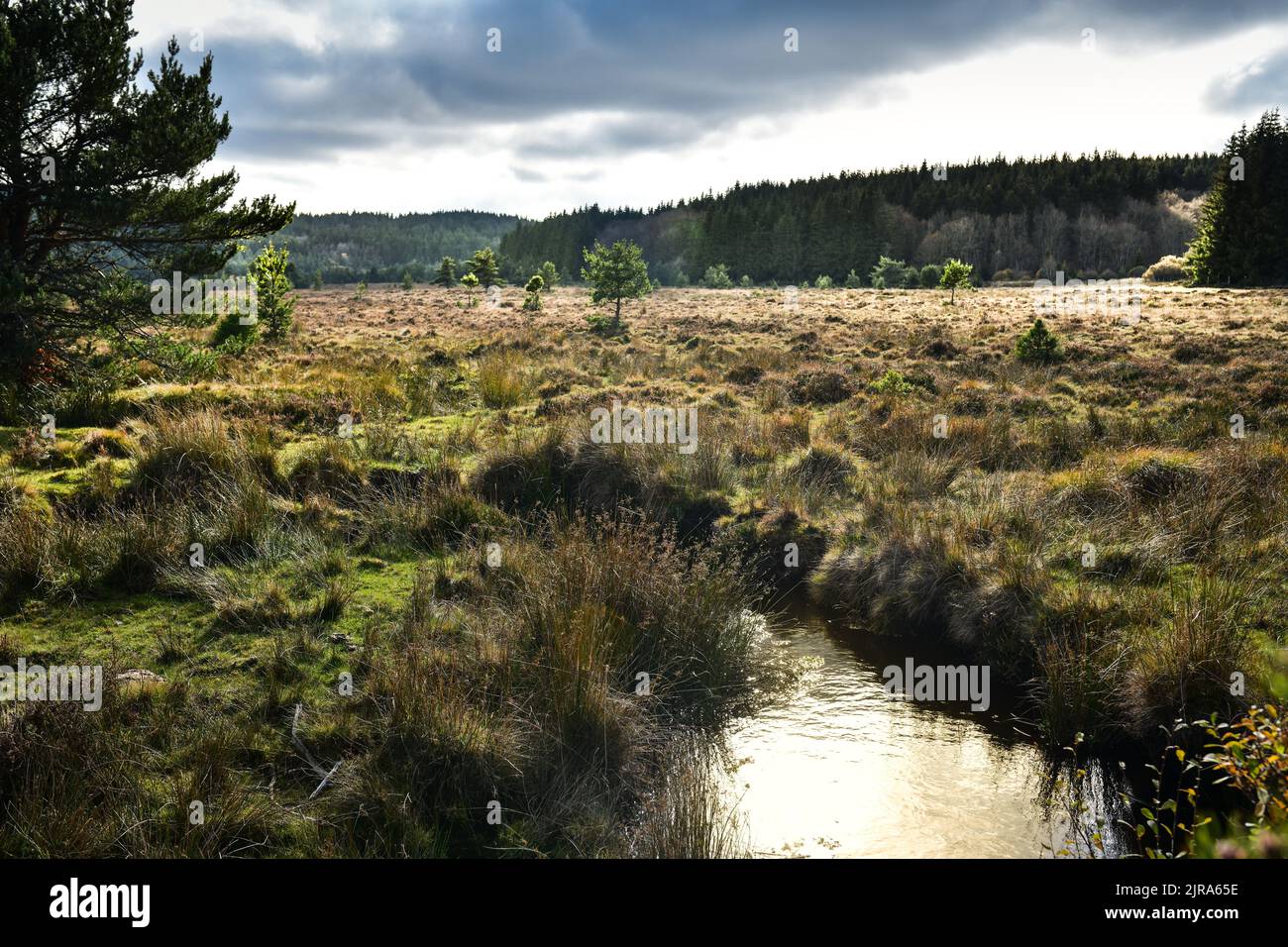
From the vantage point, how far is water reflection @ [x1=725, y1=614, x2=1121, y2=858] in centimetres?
481

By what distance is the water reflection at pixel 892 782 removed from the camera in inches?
189

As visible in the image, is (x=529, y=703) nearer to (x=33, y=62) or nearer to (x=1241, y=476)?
(x=1241, y=476)

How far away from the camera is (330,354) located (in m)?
21.3

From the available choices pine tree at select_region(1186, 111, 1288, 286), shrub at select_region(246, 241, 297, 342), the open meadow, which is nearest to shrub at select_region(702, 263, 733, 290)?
pine tree at select_region(1186, 111, 1288, 286)

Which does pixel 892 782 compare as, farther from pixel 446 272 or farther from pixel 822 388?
pixel 446 272

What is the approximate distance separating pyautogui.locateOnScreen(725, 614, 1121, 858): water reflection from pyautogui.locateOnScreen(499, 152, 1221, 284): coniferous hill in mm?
72075

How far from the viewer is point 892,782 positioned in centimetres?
543

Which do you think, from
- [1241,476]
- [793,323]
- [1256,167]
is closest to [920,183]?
[1256,167]

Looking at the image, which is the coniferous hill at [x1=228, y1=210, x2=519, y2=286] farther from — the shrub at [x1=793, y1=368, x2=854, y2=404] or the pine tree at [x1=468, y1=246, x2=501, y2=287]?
the shrub at [x1=793, y1=368, x2=854, y2=404]

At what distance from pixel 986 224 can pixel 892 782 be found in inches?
3536

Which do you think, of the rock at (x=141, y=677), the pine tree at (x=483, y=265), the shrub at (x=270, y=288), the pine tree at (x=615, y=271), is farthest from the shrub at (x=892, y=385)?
the pine tree at (x=483, y=265)

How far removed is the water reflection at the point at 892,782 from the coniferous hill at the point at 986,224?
2838 inches

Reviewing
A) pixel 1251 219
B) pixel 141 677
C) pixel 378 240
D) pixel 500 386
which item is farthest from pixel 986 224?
pixel 378 240
